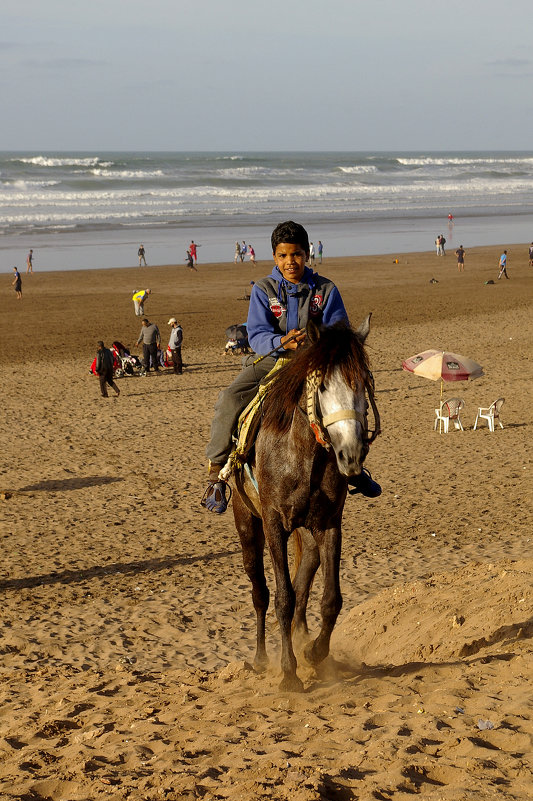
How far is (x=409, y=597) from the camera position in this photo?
10.7 metres

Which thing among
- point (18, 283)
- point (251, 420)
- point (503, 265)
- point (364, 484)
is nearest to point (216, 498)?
point (251, 420)

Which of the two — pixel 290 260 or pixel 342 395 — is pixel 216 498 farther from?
pixel 342 395

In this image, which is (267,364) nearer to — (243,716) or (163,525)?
(243,716)

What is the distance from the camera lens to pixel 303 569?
796cm

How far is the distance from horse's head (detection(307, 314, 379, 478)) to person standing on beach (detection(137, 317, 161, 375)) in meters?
21.9

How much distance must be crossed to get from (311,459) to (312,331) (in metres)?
1.03

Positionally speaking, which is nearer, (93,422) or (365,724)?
(365,724)

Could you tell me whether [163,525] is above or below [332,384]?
below

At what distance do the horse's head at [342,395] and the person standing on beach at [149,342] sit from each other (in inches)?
860

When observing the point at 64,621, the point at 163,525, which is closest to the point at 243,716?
the point at 64,621

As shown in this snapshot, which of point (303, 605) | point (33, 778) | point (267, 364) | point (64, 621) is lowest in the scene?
point (64, 621)

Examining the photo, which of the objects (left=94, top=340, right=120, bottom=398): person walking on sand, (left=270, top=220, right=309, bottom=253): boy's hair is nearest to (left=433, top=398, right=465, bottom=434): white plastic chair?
(left=94, top=340, right=120, bottom=398): person walking on sand

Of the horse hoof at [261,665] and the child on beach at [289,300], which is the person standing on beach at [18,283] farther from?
the child on beach at [289,300]

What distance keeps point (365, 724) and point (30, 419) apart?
18231 millimetres
